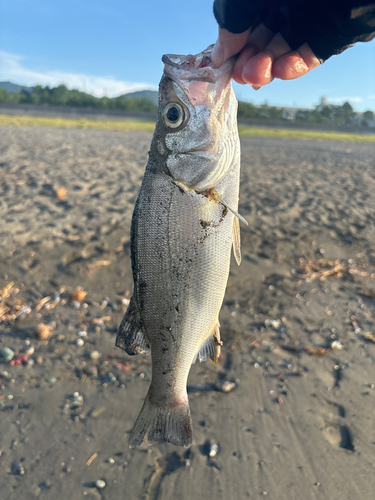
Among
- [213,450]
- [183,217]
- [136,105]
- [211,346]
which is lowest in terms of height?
[213,450]

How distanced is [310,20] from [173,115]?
1.01 metres

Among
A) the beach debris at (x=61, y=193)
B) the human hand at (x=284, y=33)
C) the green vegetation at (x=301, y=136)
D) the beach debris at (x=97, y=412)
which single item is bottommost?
the beach debris at (x=97, y=412)

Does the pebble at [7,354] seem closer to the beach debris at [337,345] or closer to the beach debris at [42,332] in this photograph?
the beach debris at [42,332]

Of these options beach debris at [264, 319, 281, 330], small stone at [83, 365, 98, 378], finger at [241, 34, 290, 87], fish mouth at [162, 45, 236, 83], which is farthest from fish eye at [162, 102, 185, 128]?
beach debris at [264, 319, 281, 330]

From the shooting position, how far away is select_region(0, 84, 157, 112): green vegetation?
159 ft

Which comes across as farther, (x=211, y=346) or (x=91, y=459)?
(x=91, y=459)

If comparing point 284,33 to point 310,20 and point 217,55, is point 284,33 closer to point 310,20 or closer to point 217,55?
point 310,20

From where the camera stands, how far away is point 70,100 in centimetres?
5041

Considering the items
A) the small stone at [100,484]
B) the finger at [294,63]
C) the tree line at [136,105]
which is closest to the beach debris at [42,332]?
the small stone at [100,484]

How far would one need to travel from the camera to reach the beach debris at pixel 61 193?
28.0 ft

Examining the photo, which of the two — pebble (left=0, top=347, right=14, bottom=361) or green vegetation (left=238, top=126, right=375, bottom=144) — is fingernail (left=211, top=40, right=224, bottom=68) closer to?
pebble (left=0, top=347, right=14, bottom=361)

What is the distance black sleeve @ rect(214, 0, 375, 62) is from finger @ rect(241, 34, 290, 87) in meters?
0.05

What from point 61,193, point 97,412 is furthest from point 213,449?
point 61,193

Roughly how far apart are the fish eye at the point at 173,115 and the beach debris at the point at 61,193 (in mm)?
7022
